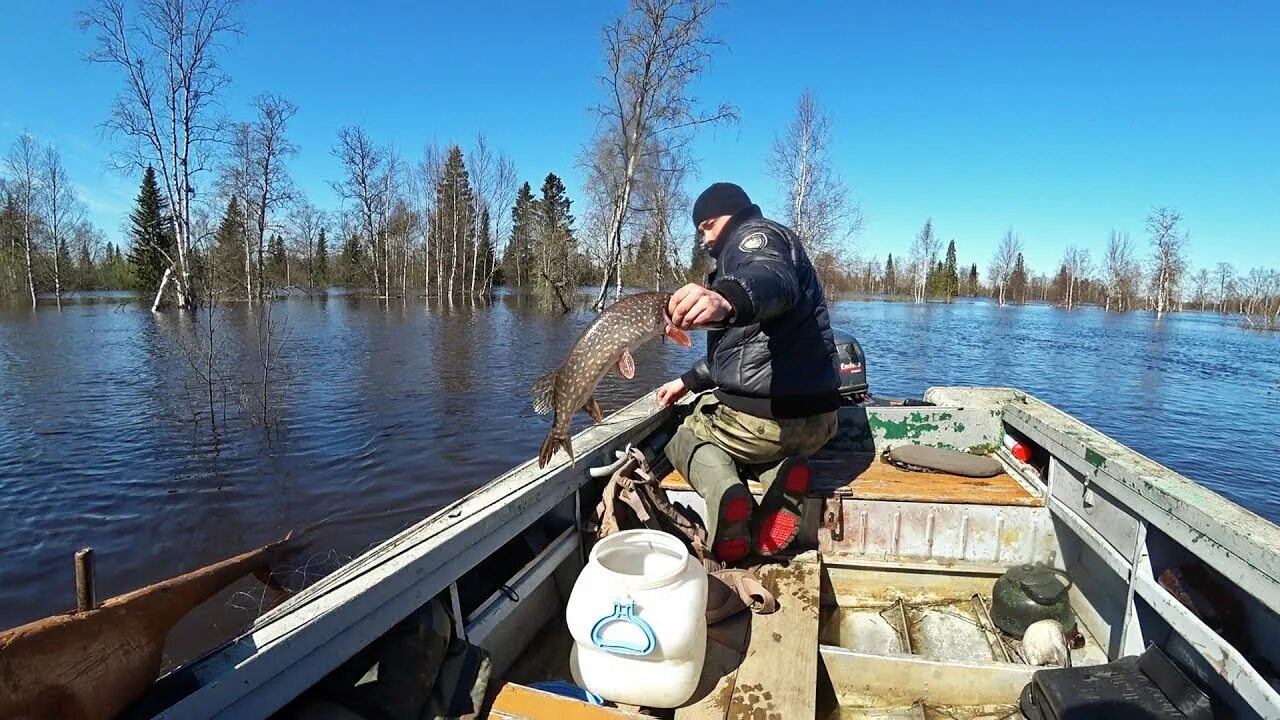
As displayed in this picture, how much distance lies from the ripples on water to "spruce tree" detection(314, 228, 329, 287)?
152 ft

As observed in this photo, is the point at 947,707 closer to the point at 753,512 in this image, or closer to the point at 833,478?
the point at 753,512

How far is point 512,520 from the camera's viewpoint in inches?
103

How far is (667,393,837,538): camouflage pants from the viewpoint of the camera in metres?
3.15

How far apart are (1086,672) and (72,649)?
314 centimetres

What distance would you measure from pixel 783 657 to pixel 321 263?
76.4 metres

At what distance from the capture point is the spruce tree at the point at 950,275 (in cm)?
8469

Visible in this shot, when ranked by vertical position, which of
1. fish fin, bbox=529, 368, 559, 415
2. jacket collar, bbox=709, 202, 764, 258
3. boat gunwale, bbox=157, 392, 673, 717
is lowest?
boat gunwale, bbox=157, 392, 673, 717

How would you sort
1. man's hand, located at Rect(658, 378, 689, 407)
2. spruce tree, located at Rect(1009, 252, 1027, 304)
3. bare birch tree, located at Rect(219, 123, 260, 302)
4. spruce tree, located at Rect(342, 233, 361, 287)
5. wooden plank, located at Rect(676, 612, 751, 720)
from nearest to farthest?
wooden plank, located at Rect(676, 612, 751, 720)
man's hand, located at Rect(658, 378, 689, 407)
bare birch tree, located at Rect(219, 123, 260, 302)
spruce tree, located at Rect(342, 233, 361, 287)
spruce tree, located at Rect(1009, 252, 1027, 304)

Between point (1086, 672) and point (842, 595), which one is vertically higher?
point (1086, 672)

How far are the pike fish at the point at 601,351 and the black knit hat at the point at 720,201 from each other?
838 millimetres

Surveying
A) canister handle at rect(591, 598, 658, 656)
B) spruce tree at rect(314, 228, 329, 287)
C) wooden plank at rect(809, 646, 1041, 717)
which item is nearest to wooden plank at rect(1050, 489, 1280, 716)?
wooden plank at rect(809, 646, 1041, 717)

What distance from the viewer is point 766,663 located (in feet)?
7.89

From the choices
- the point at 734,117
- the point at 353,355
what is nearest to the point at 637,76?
the point at 734,117

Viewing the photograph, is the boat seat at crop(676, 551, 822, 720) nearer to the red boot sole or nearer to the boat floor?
the boat floor
